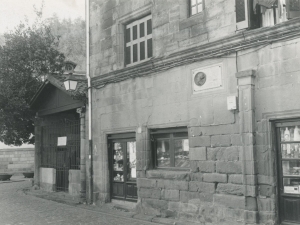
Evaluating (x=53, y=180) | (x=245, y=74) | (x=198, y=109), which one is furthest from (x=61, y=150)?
(x=245, y=74)

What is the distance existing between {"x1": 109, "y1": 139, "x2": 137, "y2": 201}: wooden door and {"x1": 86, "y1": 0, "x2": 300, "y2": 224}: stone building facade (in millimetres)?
52

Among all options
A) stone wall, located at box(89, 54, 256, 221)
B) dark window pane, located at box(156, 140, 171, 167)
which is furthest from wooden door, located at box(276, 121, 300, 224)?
dark window pane, located at box(156, 140, 171, 167)

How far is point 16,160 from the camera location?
25.6 meters

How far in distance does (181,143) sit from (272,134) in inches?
96.9

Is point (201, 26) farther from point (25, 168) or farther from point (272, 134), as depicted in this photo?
point (25, 168)

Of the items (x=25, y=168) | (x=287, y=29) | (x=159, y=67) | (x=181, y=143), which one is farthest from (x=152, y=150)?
(x=25, y=168)

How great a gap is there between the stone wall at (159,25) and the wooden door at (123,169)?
232 centimetres

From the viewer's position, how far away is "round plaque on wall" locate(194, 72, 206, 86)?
7.84 meters

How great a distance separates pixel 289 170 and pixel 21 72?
1154 cm

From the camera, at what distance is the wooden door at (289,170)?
643cm

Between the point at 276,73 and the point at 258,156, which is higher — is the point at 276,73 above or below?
above

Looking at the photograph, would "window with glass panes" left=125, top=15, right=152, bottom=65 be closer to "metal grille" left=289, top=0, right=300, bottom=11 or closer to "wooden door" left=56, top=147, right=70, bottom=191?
"metal grille" left=289, top=0, right=300, bottom=11

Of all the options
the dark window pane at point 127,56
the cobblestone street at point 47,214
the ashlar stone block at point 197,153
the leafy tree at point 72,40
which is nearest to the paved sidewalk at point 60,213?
the cobblestone street at point 47,214

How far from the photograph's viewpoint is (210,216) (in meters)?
7.55
